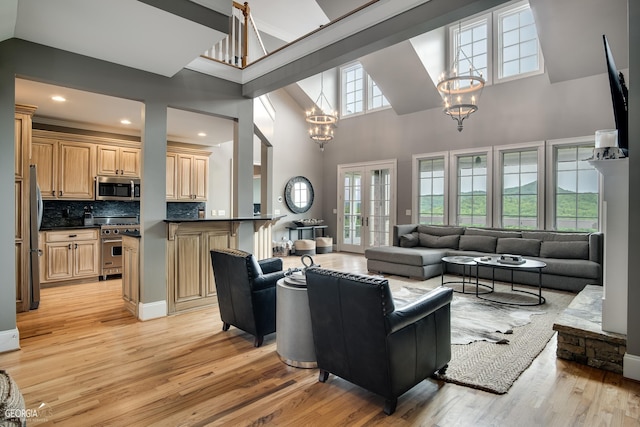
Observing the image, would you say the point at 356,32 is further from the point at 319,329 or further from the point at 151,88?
the point at 319,329

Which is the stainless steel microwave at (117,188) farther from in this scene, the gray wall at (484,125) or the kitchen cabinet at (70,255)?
the gray wall at (484,125)

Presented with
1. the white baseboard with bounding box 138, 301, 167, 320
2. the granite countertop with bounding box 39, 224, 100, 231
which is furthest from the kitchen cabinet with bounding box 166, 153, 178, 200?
the white baseboard with bounding box 138, 301, 167, 320

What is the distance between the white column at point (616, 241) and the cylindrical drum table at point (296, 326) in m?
2.26

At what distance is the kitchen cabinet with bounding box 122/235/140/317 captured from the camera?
3.94 metres

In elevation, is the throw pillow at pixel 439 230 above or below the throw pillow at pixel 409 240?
above

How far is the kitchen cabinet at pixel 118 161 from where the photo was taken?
5.91m

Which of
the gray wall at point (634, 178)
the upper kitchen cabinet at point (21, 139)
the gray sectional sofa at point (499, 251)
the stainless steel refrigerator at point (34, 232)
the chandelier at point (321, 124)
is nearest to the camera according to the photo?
the gray wall at point (634, 178)

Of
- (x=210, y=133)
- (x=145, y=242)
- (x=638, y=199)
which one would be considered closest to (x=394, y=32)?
(x=638, y=199)

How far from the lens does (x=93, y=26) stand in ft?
9.41

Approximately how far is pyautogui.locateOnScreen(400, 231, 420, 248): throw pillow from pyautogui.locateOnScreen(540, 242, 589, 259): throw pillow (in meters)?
2.15

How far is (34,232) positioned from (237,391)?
346 cm

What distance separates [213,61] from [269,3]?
13.4 ft

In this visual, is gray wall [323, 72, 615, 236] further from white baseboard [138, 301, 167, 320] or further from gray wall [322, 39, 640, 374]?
white baseboard [138, 301, 167, 320]

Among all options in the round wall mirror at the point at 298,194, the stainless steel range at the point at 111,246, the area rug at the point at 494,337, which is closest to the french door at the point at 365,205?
the round wall mirror at the point at 298,194
